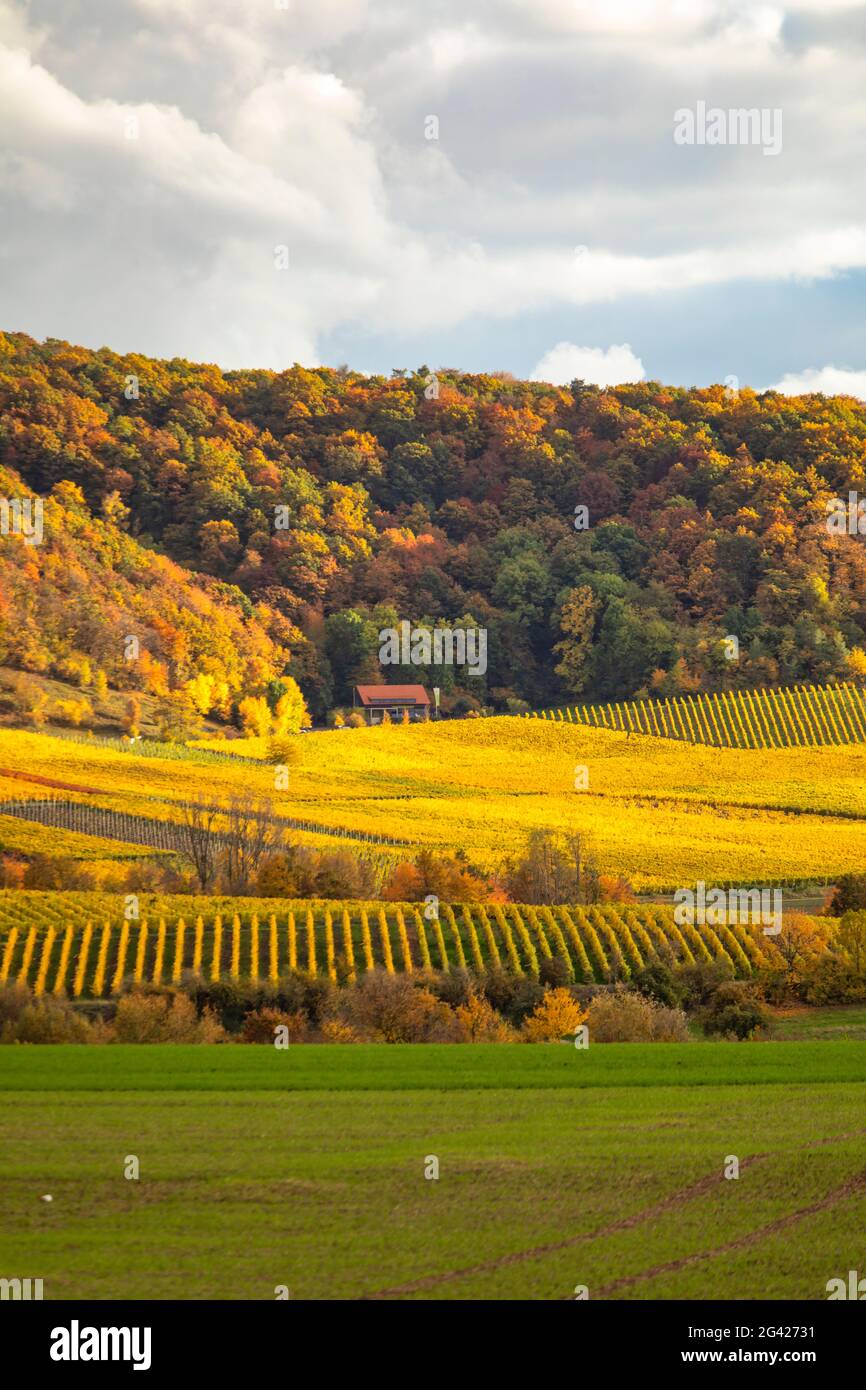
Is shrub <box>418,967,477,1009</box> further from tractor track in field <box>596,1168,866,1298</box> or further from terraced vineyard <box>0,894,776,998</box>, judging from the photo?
tractor track in field <box>596,1168,866,1298</box>

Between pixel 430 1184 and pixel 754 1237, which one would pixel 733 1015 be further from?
pixel 754 1237

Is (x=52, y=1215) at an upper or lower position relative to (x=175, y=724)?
lower

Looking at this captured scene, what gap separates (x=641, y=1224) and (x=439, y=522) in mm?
122974

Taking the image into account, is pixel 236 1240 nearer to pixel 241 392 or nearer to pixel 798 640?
pixel 798 640

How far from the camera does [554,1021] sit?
29906 millimetres

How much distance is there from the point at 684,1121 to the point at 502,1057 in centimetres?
586

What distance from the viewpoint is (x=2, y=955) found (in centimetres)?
3712

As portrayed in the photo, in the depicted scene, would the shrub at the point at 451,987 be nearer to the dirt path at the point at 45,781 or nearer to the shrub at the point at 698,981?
the shrub at the point at 698,981

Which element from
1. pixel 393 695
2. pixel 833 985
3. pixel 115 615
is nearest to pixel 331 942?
pixel 833 985

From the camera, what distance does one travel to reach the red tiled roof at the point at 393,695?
110 metres

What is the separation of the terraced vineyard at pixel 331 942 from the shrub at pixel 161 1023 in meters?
5.53

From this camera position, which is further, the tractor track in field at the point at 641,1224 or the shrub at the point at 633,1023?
the shrub at the point at 633,1023

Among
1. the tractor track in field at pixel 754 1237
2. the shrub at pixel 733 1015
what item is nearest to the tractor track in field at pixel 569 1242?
the tractor track in field at pixel 754 1237

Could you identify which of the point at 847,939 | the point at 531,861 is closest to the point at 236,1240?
the point at 847,939
